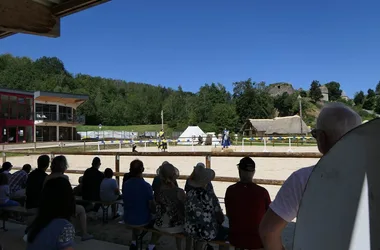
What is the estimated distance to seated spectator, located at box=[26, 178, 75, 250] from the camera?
6.27ft

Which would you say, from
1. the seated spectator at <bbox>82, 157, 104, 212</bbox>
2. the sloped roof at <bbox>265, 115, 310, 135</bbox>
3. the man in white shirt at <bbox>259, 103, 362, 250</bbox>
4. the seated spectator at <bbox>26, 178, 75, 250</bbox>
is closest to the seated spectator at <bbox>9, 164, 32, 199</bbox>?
the seated spectator at <bbox>82, 157, 104, 212</bbox>

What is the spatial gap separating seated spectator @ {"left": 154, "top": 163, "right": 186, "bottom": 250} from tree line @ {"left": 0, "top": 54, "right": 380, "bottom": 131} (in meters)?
57.2

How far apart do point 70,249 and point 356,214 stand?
1650 millimetres

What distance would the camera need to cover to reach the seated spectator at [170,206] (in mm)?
3412

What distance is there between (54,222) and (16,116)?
38.3 meters

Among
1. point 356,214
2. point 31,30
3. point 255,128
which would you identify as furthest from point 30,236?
point 255,128

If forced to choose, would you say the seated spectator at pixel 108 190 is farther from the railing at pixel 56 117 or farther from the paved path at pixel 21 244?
the railing at pixel 56 117

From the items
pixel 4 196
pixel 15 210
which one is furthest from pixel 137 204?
pixel 4 196

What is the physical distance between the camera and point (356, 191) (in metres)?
0.92

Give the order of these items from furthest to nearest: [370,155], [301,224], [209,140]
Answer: [209,140] < [301,224] < [370,155]

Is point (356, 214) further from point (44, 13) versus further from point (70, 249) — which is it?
point (44, 13)

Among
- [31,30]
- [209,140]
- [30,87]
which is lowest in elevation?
[209,140]

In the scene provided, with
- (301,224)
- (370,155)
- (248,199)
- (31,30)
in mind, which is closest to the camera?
(370,155)

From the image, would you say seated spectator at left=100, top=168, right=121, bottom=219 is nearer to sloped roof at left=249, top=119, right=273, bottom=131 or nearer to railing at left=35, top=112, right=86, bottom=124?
railing at left=35, top=112, right=86, bottom=124
